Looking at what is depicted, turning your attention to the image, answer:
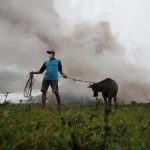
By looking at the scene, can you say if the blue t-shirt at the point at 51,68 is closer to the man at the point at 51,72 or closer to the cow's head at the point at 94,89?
the man at the point at 51,72

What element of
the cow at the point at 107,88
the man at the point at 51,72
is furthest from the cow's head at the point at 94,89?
the man at the point at 51,72

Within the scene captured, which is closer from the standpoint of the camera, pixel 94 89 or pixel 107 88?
pixel 107 88

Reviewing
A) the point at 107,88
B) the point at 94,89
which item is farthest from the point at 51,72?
the point at 94,89

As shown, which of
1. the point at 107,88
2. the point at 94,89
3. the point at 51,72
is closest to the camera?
the point at 51,72

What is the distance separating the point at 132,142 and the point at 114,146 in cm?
286

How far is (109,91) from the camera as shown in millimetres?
21922

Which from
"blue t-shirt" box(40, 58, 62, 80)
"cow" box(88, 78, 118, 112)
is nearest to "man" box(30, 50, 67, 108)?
"blue t-shirt" box(40, 58, 62, 80)

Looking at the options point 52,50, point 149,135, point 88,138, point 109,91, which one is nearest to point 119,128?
point 149,135

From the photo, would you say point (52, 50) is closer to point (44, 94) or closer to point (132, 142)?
point (44, 94)

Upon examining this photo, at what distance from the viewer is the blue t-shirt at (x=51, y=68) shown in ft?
56.6

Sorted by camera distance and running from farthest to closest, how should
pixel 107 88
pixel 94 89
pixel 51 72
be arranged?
pixel 94 89, pixel 107 88, pixel 51 72

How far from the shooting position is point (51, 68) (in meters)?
17.3

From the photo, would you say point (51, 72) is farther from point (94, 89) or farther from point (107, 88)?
point (94, 89)

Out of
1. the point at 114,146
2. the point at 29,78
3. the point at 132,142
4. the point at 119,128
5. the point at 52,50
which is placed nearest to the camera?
the point at 114,146
